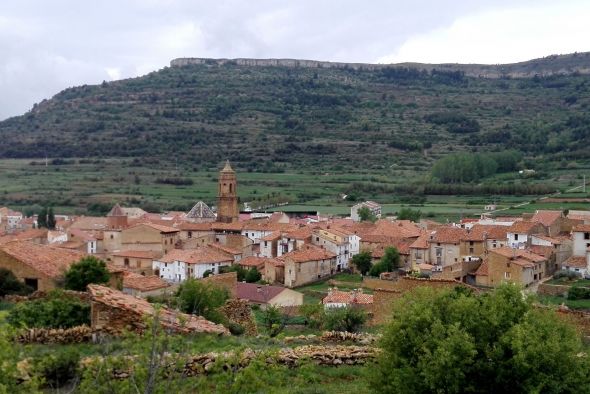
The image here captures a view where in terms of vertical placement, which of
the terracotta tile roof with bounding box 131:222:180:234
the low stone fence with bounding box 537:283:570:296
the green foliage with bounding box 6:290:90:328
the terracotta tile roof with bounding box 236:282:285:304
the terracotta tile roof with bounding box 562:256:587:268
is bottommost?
the terracotta tile roof with bounding box 236:282:285:304

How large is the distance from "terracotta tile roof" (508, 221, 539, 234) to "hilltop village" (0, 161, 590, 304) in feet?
0.18

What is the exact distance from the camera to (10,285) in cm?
1698

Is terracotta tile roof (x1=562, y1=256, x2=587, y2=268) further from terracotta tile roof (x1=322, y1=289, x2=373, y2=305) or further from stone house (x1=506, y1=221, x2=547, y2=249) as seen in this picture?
terracotta tile roof (x1=322, y1=289, x2=373, y2=305)

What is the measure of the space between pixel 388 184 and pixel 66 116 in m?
72.0

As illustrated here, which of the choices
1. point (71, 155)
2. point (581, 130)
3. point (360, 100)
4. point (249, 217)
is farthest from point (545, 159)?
point (71, 155)

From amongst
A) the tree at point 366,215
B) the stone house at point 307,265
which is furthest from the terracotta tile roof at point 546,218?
the tree at point 366,215

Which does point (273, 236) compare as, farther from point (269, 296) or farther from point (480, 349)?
point (480, 349)

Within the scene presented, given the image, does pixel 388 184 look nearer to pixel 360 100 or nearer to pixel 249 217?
pixel 249 217

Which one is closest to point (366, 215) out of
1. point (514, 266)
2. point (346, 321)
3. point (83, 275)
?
point (514, 266)

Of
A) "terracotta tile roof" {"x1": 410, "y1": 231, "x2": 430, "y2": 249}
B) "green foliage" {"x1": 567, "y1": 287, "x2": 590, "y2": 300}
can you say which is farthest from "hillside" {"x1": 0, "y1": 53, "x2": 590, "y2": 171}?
"green foliage" {"x1": 567, "y1": 287, "x2": 590, "y2": 300}

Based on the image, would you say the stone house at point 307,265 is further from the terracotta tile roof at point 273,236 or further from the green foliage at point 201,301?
the green foliage at point 201,301

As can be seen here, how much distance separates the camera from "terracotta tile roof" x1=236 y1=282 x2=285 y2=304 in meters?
32.5

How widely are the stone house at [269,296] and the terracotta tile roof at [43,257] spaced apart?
517 inches

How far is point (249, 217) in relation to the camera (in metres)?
59.3
